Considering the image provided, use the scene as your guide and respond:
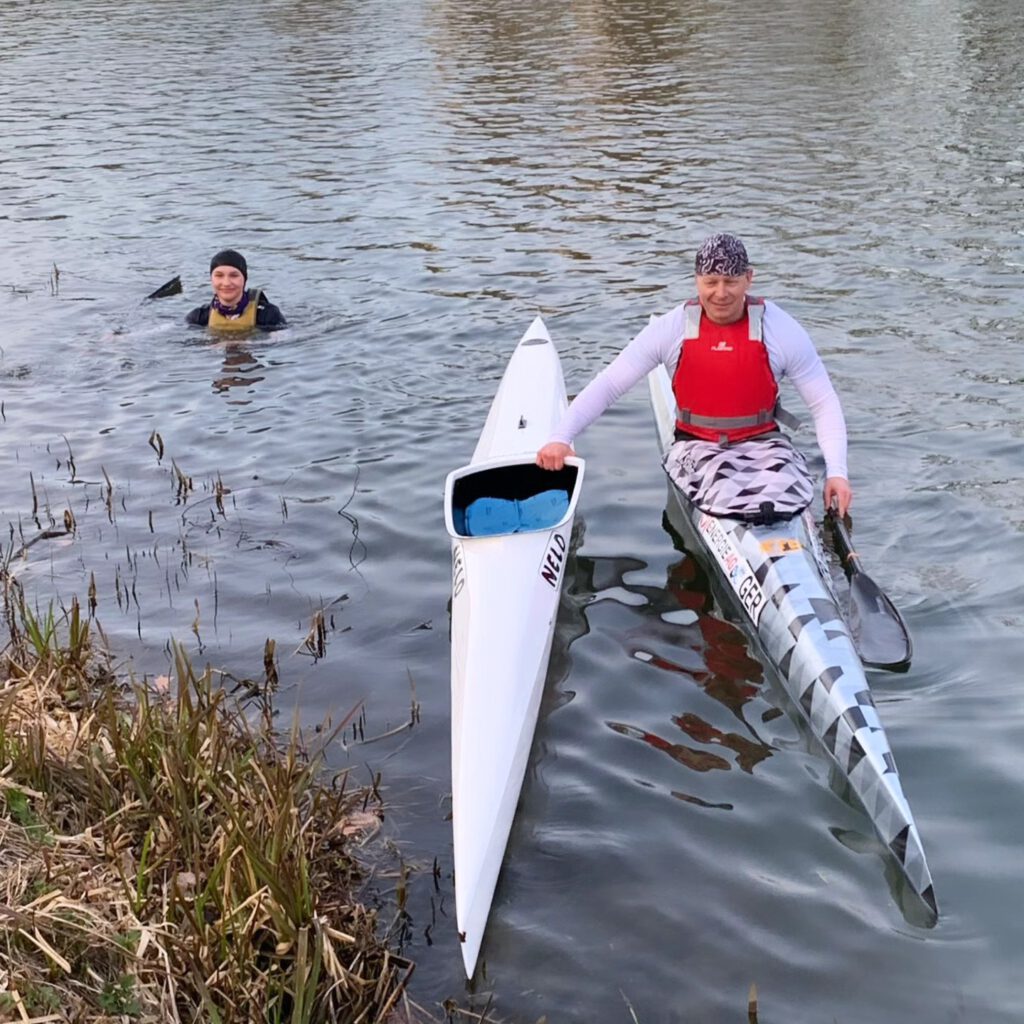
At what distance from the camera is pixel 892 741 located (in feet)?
17.3

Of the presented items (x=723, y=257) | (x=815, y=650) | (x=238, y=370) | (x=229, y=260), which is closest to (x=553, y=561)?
(x=815, y=650)

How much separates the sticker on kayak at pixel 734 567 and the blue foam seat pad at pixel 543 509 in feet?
2.39

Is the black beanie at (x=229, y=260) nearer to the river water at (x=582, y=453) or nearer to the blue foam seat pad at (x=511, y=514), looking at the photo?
the river water at (x=582, y=453)

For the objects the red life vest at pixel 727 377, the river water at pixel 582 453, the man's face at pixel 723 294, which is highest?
the man's face at pixel 723 294

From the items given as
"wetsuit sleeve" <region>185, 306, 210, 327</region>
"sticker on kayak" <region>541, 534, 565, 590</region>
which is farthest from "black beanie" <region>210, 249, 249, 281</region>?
"sticker on kayak" <region>541, 534, 565, 590</region>

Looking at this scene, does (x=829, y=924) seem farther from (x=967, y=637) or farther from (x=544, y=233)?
(x=544, y=233)

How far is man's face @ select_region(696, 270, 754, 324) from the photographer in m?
6.45

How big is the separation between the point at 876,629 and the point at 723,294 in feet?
5.89

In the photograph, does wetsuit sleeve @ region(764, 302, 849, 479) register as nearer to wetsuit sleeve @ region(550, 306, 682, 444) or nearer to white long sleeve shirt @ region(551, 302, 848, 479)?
white long sleeve shirt @ region(551, 302, 848, 479)

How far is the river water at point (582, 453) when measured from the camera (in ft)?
14.6

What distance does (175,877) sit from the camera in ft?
12.5

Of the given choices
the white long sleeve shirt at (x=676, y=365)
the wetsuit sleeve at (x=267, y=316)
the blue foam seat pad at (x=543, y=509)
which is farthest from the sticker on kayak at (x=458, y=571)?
the wetsuit sleeve at (x=267, y=316)

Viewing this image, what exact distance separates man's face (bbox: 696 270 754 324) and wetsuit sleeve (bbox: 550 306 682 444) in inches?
8.1

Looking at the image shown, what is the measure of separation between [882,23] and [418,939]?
86.4 ft
